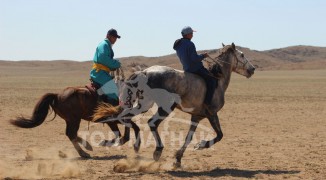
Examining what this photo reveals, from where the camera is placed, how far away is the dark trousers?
30.9 ft

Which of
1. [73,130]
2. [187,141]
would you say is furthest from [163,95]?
[73,130]

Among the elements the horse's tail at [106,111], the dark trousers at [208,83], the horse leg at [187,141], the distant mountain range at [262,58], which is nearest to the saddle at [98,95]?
the horse's tail at [106,111]

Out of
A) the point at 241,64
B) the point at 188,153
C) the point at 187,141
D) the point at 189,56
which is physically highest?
the point at 189,56

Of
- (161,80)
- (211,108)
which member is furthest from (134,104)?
(211,108)

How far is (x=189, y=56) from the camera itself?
9.41 meters

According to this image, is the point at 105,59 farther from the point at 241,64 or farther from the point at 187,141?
the point at 241,64

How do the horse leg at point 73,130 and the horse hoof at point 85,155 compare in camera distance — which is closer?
the horse leg at point 73,130

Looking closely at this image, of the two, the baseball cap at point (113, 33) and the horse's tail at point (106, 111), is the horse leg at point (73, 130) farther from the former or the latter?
the baseball cap at point (113, 33)

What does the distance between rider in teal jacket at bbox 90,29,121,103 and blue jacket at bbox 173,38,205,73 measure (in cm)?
121

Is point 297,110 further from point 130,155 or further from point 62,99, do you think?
point 62,99

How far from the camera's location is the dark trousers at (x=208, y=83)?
9431 mm

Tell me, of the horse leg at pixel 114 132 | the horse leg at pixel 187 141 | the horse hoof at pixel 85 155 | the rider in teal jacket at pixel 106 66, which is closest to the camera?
the horse leg at pixel 187 141

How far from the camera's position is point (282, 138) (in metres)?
13.4

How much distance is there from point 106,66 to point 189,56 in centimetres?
162
